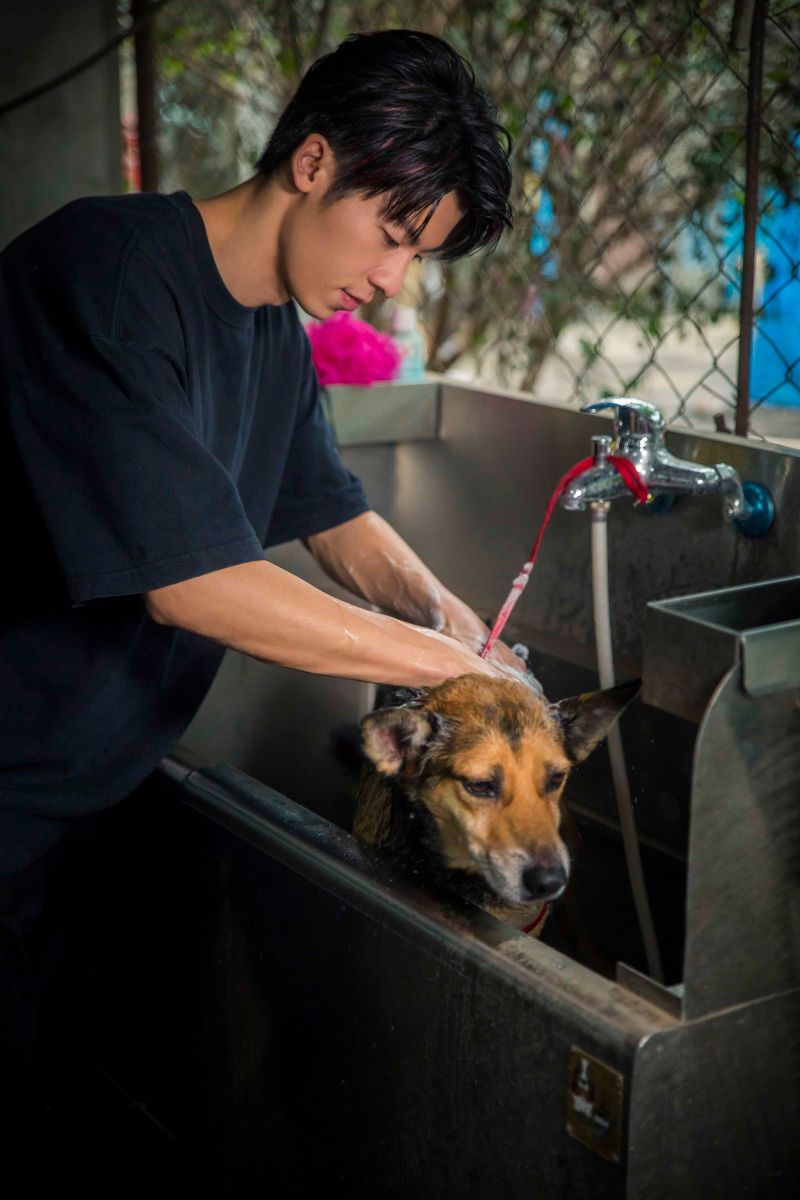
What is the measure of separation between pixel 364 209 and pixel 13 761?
0.99 m

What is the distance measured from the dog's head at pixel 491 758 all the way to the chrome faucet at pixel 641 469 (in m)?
0.40

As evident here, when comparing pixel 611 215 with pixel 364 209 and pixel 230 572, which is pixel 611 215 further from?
pixel 230 572

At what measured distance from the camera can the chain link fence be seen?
300 cm

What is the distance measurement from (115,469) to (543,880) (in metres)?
0.81

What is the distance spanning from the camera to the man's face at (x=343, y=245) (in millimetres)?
1776

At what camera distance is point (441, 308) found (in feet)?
16.0

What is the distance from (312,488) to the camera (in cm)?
240

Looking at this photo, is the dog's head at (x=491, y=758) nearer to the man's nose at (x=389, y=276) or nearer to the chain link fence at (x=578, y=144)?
the man's nose at (x=389, y=276)

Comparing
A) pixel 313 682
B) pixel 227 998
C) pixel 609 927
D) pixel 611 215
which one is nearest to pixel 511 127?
pixel 611 215

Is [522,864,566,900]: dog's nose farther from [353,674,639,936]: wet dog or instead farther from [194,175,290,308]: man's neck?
[194,175,290,308]: man's neck

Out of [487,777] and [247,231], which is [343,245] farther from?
[487,777]

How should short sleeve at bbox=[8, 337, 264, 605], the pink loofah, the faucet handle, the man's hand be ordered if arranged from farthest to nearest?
the pink loofah, the man's hand, the faucet handle, short sleeve at bbox=[8, 337, 264, 605]

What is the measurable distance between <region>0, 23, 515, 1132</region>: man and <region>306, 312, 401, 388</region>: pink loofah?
0.83 metres

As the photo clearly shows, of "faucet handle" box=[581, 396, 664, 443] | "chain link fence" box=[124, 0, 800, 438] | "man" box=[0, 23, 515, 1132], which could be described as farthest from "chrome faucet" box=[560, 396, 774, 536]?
"man" box=[0, 23, 515, 1132]
